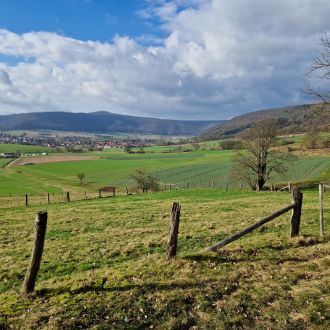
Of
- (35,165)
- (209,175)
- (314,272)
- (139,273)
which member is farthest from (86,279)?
(35,165)

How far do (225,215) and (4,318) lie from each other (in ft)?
56.9

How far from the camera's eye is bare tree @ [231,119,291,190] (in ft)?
165

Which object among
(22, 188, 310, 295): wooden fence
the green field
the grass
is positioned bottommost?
the green field

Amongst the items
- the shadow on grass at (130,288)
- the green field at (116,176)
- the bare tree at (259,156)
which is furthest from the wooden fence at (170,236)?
the green field at (116,176)

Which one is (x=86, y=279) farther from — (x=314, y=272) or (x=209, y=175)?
(x=209, y=175)

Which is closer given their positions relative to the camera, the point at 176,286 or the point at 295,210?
the point at 176,286

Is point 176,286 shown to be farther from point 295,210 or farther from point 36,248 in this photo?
point 295,210

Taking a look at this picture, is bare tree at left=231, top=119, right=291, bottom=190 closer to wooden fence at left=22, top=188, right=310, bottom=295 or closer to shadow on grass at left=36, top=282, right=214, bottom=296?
wooden fence at left=22, top=188, right=310, bottom=295

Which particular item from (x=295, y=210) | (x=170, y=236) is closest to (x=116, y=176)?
(x=295, y=210)

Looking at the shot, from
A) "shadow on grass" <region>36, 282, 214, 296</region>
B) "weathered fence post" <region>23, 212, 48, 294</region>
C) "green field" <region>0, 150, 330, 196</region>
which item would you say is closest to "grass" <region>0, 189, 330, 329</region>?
"shadow on grass" <region>36, 282, 214, 296</region>

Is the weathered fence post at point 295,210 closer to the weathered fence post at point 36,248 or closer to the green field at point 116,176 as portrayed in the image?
the weathered fence post at point 36,248

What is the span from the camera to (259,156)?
51.4 metres

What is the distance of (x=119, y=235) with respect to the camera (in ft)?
61.5

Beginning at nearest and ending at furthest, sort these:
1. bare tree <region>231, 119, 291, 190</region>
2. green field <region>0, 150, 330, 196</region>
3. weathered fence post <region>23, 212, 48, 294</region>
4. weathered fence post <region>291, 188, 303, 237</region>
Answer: weathered fence post <region>23, 212, 48, 294</region>, weathered fence post <region>291, 188, 303, 237</region>, bare tree <region>231, 119, 291, 190</region>, green field <region>0, 150, 330, 196</region>
